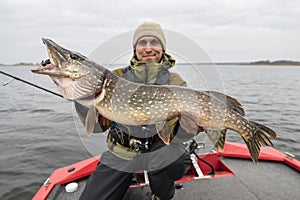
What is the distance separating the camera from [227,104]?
2.55 m

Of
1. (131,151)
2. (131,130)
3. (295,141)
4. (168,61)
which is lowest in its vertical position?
(295,141)

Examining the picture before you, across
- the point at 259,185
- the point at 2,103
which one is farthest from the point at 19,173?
the point at 2,103

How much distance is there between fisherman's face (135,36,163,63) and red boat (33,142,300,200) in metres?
1.50

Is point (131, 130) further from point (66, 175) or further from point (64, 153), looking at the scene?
point (64, 153)

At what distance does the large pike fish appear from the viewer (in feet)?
7.86

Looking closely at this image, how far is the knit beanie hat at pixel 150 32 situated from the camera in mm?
3085

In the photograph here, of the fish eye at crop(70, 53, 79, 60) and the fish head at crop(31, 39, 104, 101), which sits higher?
the fish eye at crop(70, 53, 79, 60)

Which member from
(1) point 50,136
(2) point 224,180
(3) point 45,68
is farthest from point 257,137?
(1) point 50,136

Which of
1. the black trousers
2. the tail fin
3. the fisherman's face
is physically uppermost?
the fisherman's face

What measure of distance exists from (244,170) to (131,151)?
6.01ft

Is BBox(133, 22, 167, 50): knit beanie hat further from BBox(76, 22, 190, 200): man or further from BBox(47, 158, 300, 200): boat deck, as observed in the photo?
BBox(47, 158, 300, 200): boat deck

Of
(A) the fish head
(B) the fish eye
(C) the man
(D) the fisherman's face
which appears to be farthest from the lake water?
(B) the fish eye

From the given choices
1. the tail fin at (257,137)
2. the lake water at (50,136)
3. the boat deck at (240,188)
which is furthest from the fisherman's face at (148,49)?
the boat deck at (240,188)

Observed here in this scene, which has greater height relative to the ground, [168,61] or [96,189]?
[168,61]
